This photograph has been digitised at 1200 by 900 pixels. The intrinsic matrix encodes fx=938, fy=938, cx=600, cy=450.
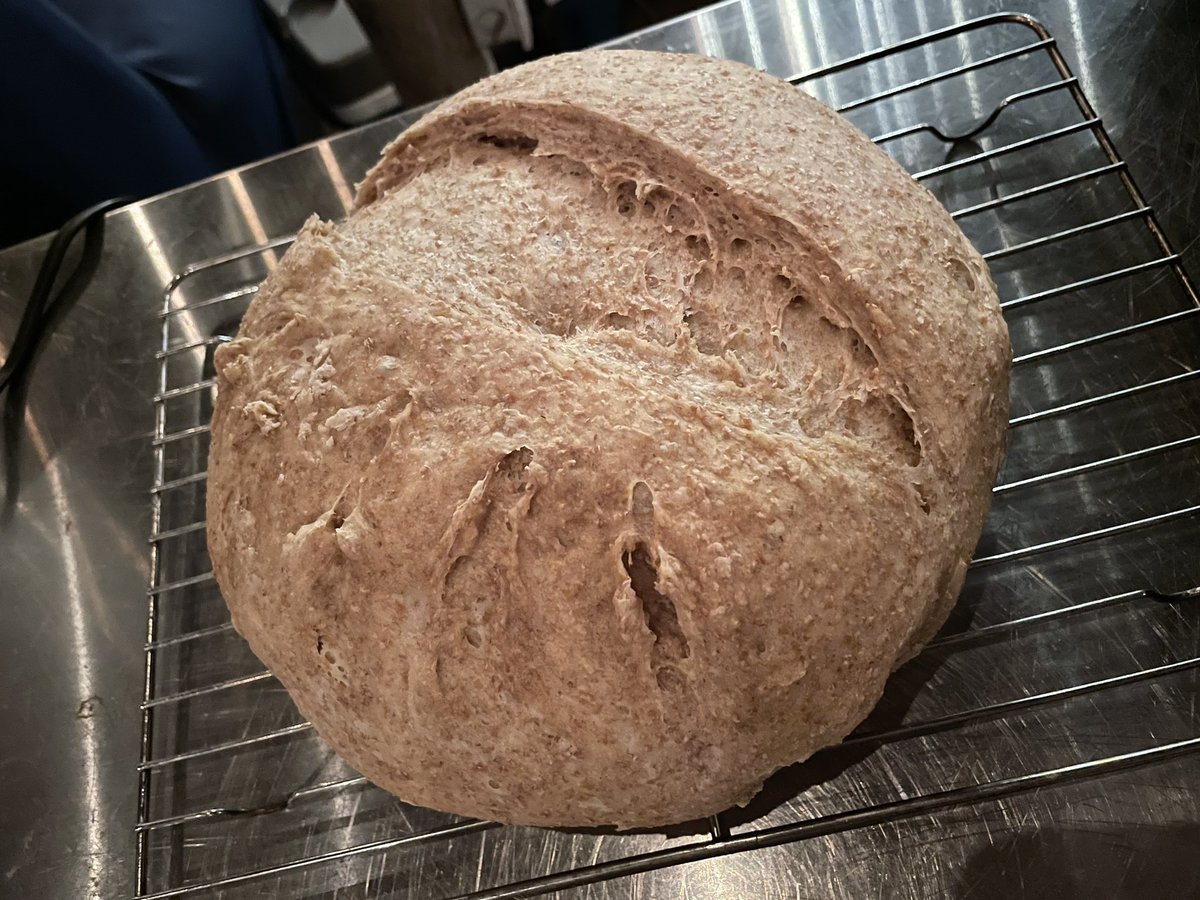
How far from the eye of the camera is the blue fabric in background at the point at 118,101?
210cm

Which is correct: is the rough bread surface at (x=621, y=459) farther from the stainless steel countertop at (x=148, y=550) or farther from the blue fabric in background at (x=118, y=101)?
the blue fabric in background at (x=118, y=101)

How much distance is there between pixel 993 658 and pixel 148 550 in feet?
4.78

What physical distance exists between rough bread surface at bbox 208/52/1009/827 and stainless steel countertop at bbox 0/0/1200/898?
1.01 feet

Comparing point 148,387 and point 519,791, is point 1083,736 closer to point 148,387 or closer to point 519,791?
point 519,791

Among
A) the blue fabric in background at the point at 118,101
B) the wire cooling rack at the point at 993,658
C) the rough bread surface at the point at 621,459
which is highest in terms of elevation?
the blue fabric in background at the point at 118,101

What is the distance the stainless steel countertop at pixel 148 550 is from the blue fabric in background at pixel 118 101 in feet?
0.94

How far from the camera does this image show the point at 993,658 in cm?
135

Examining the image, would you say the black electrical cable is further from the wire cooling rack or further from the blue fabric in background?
the wire cooling rack

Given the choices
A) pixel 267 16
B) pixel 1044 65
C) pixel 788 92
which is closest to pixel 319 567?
pixel 788 92

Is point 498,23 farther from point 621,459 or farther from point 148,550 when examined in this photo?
point 621,459

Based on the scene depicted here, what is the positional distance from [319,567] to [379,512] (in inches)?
4.0

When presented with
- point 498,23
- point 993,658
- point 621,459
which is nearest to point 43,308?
point 498,23

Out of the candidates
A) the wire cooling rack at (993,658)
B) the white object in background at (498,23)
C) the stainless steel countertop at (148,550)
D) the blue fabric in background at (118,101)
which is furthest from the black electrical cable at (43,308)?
the white object in background at (498,23)

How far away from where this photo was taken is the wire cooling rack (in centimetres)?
127
